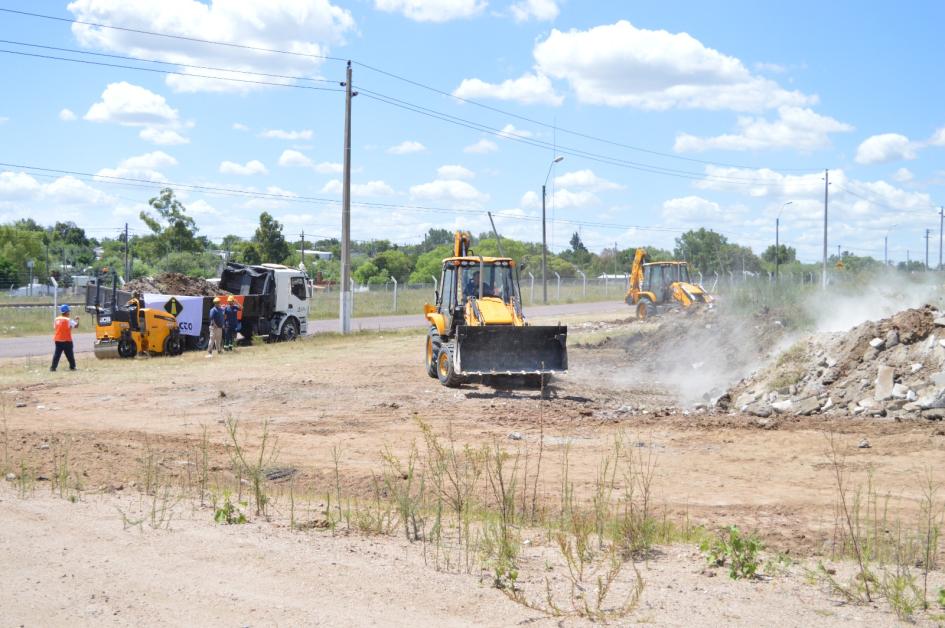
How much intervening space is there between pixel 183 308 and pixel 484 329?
1186 cm

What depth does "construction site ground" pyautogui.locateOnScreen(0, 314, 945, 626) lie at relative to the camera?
5676 mm

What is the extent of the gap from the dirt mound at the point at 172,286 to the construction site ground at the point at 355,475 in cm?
408

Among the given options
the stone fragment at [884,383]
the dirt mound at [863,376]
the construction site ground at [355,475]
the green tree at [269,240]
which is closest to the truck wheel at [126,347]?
the construction site ground at [355,475]

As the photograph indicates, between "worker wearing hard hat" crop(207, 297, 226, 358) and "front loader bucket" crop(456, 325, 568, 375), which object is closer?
"front loader bucket" crop(456, 325, 568, 375)

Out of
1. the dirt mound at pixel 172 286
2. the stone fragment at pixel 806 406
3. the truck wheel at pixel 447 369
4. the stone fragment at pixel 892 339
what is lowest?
the stone fragment at pixel 806 406

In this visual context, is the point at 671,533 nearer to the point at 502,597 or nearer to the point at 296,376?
the point at 502,597

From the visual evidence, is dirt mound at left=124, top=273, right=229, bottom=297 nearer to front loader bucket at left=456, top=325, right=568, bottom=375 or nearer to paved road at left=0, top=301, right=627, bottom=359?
paved road at left=0, top=301, right=627, bottom=359

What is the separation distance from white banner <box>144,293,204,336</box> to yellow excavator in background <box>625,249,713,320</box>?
17.7 meters

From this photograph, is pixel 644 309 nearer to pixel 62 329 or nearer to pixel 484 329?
pixel 484 329

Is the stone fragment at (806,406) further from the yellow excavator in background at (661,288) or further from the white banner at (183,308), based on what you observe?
the yellow excavator in background at (661,288)

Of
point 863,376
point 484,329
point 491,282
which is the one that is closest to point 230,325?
point 491,282

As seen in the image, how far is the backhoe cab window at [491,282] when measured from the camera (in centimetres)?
1817

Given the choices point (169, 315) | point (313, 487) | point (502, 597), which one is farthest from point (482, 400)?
point (169, 315)

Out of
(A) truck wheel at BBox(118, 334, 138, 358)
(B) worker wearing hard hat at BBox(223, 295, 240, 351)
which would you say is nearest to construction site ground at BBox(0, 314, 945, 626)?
(A) truck wheel at BBox(118, 334, 138, 358)
